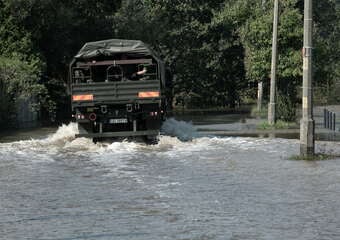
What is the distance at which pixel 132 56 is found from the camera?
1064 inches

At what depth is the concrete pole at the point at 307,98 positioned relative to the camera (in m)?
19.9

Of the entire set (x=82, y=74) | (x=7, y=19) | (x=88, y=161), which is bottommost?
(x=88, y=161)

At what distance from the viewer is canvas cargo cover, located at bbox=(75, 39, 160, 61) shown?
87.0 ft

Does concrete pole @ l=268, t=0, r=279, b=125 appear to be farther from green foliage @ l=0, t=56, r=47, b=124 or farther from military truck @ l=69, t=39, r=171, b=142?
green foliage @ l=0, t=56, r=47, b=124

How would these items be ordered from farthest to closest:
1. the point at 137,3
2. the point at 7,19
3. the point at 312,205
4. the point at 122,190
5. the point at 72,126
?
the point at 137,3
the point at 7,19
the point at 72,126
the point at 122,190
the point at 312,205

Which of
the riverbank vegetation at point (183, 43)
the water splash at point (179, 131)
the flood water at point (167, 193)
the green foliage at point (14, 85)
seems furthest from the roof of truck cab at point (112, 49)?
the green foliage at point (14, 85)

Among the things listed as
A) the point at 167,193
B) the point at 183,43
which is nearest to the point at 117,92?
the point at 167,193

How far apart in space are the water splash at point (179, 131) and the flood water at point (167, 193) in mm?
3484

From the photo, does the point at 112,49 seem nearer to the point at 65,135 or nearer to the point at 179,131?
the point at 65,135

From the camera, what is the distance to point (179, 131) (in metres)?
29.8

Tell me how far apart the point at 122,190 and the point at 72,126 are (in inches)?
660

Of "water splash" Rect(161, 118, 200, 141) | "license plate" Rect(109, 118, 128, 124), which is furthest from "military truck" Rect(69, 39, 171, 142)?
"water splash" Rect(161, 118, 200, 141)

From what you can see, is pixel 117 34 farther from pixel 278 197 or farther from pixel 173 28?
pixel 278 197

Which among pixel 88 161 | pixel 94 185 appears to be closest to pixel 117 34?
pixel 88 161
